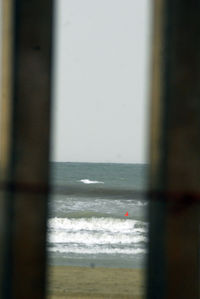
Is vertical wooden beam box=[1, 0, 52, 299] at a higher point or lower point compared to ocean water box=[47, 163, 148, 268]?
higher

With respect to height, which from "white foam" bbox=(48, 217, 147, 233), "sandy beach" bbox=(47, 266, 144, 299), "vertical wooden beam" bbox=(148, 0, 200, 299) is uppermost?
"vertical wooden beam" bbox=(148, 0, 200, 299)

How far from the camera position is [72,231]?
1906 cm

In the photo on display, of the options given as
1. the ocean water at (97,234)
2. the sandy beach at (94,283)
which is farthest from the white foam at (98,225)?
the sandy beach at (94,283)

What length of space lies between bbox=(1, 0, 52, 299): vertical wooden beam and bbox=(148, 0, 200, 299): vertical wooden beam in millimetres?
304

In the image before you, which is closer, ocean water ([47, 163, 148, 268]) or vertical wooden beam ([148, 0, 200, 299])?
vertical wooden beam ([148, 0, 200, 299])

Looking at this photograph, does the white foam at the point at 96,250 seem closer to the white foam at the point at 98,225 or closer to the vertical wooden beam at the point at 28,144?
the white foam at the point at 98,225

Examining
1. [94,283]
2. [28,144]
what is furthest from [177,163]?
[94,283]

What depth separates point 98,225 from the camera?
2042 centimetres

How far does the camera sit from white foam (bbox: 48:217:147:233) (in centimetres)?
1948

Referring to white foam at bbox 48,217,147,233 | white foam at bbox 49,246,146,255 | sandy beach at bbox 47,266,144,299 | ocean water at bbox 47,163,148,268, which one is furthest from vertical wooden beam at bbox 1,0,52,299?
white foam at bbox 48,217,147,233

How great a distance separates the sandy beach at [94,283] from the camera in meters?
8.80

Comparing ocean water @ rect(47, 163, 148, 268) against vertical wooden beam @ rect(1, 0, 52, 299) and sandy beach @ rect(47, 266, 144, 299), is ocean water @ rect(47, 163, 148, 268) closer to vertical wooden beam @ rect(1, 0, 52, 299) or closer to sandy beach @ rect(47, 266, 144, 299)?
sandy beach @ rect(47, 266, 144, 299)

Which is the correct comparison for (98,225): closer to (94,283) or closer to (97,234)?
(97,234)

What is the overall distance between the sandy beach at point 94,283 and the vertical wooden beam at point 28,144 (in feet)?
22.0
